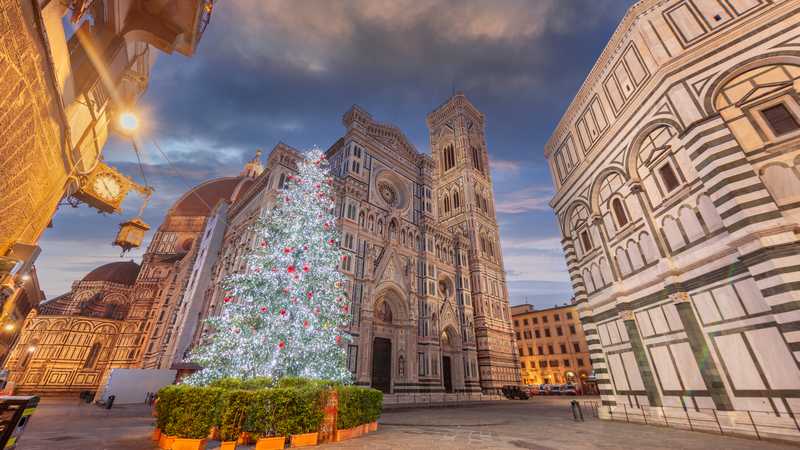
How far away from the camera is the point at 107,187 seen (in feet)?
31.7

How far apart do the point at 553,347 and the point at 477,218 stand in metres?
26.5

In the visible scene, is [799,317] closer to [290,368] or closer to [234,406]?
[234,406]

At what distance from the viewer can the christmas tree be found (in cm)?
1044

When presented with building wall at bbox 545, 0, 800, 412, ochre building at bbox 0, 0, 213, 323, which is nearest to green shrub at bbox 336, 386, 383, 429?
ochre building at bbox 0, 0, 213, 323

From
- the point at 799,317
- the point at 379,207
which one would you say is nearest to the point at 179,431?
the point at 799,317

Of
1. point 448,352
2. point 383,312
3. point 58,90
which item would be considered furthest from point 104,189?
point 448,352

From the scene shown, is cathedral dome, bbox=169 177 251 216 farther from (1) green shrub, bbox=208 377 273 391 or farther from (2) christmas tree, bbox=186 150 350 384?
(1) green shrub, bbox=208 377 273 391

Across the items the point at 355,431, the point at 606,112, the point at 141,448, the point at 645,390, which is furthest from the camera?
the point at 606,112

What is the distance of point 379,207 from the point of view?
27.2m

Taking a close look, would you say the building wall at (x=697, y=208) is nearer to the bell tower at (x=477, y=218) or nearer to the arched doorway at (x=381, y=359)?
the arched doorway at (x=381, y=359)

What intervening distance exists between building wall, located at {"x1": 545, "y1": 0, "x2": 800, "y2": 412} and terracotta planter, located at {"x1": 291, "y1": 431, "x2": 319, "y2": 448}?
32.6 ft

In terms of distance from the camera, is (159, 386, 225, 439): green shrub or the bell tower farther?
the bell tower

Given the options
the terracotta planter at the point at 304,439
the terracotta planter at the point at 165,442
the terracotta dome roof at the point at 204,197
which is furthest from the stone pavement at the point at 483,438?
the terracotta dome roof at the point at 204,197

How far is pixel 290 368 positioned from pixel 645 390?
471 inches
